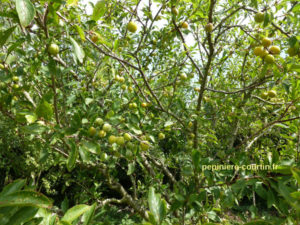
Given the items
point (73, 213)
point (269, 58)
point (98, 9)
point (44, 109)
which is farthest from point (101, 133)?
point (269, 58)

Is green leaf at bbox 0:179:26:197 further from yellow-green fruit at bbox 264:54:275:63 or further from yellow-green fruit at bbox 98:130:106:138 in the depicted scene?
yellow-green fruit at bbox 264:54:275:63

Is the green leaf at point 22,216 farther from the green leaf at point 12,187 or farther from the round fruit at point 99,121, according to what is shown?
the round fruit at point 99,121

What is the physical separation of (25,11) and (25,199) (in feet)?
2.13

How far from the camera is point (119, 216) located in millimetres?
6445

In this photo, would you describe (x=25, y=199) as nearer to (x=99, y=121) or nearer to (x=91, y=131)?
(x=91, y=131)

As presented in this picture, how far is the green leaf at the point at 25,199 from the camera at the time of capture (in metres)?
0.59

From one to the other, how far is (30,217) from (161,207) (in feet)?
1.73

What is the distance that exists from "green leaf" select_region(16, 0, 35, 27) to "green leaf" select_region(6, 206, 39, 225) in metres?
0.64

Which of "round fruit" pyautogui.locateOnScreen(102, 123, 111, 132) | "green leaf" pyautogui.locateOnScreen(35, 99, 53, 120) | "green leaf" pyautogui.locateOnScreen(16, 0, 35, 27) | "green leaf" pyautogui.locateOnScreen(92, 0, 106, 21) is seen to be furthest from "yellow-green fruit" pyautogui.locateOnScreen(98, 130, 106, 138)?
"green leaf" pyautogui.locateOnScreen(16, 0, 35, 27)

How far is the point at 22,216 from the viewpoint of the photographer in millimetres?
667

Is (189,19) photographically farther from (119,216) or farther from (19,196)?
(119,216)

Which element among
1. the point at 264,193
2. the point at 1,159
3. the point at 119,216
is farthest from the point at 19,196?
the point at 1,159

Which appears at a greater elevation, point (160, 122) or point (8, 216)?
point (160, 122)

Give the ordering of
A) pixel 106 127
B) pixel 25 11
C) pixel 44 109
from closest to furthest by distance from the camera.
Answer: pixel 25 11 < pixel 44 109 < pixel 106 127
